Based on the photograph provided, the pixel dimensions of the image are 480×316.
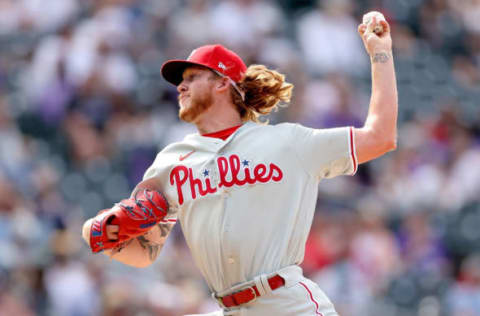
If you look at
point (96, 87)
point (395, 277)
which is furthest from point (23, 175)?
point (395, 277)

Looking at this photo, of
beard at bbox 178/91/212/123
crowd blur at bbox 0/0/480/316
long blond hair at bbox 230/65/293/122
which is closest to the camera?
beard at bbox 178/91/212/123

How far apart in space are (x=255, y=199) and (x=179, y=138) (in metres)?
5.93

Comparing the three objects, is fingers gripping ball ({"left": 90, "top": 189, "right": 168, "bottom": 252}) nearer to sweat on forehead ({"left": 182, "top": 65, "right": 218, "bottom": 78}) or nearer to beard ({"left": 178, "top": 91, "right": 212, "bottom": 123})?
beard ({"left": 178, "top": 91, "right": 212, "bottom": 123})

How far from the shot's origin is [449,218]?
1027 cm

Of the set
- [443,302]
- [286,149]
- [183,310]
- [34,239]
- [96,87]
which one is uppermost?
[96,87]

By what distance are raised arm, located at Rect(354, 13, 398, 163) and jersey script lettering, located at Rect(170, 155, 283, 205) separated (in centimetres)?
41

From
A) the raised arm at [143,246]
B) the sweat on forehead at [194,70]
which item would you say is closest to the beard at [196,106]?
the sweat on forehead at [194,70]

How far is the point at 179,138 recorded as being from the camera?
1012 cm

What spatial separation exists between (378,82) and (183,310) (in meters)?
4.39

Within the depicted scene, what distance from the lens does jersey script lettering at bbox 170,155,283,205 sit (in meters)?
4.26

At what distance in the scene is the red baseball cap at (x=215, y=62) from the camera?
4578 mm

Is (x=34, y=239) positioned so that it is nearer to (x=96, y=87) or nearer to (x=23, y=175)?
(x=23, y=175)

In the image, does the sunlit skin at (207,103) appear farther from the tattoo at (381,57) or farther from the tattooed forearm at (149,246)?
the tattoo at (381,57)

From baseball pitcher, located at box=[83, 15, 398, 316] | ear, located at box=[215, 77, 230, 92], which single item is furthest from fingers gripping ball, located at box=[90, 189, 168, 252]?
ear, located at box=[215, 77, 230, 92]
